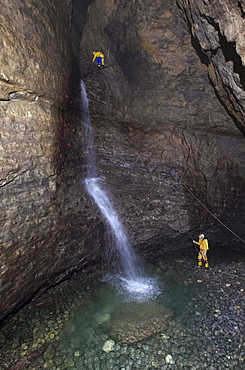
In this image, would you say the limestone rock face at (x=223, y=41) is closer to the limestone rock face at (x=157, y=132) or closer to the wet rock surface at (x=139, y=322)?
the limestone rock face at (x=157, y=132)

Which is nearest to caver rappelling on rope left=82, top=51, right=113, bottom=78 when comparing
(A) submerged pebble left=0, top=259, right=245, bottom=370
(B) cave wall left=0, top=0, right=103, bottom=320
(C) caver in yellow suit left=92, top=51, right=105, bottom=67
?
(C) caver in yellow suit left=92, top=51, right=105, bottom=67

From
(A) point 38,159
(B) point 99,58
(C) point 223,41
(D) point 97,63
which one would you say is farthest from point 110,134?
(C) point 223,41

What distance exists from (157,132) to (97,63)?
127 inches

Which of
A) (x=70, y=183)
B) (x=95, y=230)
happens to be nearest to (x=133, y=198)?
(x=95, y=230)

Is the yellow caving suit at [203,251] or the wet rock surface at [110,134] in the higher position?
the wet rock surface at [110,134]

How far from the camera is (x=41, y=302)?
6.78 meters

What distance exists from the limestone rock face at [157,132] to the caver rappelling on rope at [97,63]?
0.09 meters

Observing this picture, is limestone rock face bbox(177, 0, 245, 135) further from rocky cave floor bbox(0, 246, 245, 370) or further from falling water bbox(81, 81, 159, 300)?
rocky cave floor bbox(0, 246, 245, 370)

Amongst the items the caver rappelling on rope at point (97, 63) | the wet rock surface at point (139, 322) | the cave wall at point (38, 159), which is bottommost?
the wet rock surface at point (139, 322)

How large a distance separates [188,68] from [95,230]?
20.2ft

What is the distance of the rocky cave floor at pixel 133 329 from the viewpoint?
196 inches

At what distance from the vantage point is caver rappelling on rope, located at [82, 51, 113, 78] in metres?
8.95

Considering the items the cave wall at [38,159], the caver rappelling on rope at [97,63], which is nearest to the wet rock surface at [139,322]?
the cave wall at [38,159]

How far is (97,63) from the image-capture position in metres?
9.00
